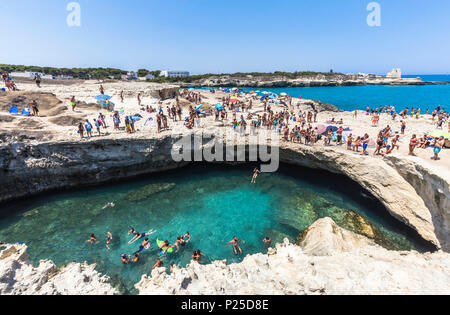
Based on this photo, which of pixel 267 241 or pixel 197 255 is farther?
pixel 267 241

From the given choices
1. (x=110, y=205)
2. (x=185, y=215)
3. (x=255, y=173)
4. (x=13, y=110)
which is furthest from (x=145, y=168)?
(x=13, y=110)

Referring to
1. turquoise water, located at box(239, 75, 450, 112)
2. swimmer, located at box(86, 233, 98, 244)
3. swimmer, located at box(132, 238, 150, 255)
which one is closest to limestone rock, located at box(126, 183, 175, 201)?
swimmer, located at box(86, 233, 98, 244)

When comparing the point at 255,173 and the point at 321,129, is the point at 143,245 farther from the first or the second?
the point at 321,129

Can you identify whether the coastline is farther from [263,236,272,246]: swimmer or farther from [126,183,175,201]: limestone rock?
[263,236,272,246]: swimmer

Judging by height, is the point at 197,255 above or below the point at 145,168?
below

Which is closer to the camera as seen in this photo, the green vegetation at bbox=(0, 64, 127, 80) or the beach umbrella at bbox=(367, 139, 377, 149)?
the beach umbrella at bbox=(367, 139, 377, 149)
